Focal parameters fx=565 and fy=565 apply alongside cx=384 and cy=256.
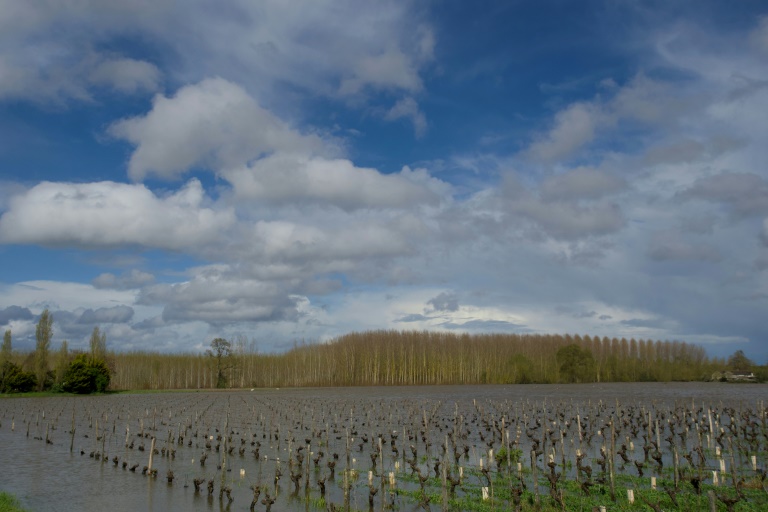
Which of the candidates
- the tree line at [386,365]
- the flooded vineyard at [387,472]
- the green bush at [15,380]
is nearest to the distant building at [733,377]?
the tree line at [386,365]

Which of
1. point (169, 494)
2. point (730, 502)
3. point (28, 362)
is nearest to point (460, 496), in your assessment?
point (730, 502)

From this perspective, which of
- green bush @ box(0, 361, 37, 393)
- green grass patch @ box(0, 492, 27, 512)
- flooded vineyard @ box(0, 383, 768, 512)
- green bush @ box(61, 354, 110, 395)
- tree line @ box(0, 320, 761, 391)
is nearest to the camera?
green grass patch @ box(0, 492, 27, 512)

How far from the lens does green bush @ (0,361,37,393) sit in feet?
203

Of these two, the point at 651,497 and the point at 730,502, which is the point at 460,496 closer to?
the point at 651,497

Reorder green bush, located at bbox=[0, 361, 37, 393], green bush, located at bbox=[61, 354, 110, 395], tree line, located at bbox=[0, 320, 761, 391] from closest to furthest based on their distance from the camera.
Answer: green bush, located at bbox=[0, 361, 37, 393], green bush, located at bbox=[61, 354, 110, 395], tree line, located at bbox=[0, 320, 761, 391]

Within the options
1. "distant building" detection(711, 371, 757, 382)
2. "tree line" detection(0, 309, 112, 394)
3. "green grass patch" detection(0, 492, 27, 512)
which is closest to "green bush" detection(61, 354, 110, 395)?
"tree line" detection(0, 309, 112, 394)

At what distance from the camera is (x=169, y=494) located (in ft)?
52.2

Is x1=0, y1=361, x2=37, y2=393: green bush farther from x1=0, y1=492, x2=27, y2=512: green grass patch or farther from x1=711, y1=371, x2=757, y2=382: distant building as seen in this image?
x1=711, y1=371, x2=757, y2=382: distant building

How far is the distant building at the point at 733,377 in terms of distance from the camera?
95.8m

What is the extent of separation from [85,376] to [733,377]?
98.5 m

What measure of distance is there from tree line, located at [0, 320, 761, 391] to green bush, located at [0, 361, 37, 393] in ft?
59.1

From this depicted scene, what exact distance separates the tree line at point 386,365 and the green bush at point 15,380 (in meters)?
18.0

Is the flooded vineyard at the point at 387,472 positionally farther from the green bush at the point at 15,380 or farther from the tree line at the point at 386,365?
the tree line at the point at 386,365

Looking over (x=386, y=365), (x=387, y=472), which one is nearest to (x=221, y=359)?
(x=386, y=365)
